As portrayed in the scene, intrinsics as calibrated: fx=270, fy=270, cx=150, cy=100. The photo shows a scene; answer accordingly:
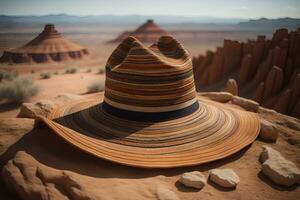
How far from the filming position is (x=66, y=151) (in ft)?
9.60

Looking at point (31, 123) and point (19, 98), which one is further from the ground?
point (31, 123)

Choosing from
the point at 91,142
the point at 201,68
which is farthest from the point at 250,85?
the point at 91,142

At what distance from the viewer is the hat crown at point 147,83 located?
3.01 metres

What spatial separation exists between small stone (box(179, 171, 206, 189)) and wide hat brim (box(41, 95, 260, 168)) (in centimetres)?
16

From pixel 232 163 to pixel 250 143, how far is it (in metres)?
0.41

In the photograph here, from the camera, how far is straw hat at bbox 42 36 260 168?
8.98 ft

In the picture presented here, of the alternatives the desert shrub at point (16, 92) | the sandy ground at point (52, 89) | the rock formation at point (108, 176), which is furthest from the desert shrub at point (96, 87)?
the rock formation at point (108, 176)

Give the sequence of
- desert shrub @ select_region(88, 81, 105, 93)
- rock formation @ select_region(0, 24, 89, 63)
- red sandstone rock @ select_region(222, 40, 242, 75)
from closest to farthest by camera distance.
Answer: desert shrub @ select_region(88, 81, 105, 93), red sandstone rock @ select_region(222, 40, 242, 75), rock formation @ select_region(0, 24, 89, 63)

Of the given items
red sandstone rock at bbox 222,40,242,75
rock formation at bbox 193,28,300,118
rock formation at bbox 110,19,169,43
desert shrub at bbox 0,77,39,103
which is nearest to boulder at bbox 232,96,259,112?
rock formation at bbox 193,28,300,118

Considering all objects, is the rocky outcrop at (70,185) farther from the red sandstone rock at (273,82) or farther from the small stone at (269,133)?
the red sandstone rock at (273,82)

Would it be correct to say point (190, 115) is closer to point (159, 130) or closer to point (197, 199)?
point (159, 130)

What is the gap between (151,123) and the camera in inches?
121

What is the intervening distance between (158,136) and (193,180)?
2.28 feet

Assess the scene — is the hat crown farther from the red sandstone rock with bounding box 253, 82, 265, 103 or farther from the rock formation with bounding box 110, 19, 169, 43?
the rock formation with bounding box 110, 19, 169, 43
